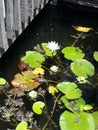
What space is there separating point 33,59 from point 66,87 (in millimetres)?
293

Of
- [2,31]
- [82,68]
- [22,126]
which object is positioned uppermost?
[2,31]

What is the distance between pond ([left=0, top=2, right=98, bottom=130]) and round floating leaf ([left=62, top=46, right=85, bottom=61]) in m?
0.03

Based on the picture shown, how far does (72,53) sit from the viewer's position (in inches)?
70.1

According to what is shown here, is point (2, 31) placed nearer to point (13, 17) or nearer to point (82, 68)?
point (13, 17)

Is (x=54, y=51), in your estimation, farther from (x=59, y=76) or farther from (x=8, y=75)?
(x=8, y=75)

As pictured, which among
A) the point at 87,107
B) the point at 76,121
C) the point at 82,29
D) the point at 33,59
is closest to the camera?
the point at 76,121

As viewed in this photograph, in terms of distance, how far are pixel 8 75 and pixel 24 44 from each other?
0.34 metres

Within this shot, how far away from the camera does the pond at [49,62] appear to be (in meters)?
1.45

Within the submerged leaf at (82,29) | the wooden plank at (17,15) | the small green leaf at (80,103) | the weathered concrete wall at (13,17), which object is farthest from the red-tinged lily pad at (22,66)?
the submerged leaf at (82,29)

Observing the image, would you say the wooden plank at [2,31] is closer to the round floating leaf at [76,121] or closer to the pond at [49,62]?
the pond at [49,62]

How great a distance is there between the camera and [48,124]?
4.66 ft

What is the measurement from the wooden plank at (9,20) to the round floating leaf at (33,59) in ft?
0.50

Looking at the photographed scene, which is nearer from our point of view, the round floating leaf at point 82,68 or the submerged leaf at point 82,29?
the round floating leaf at point 82,68

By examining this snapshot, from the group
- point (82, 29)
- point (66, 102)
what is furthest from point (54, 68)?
point (82, 29)
